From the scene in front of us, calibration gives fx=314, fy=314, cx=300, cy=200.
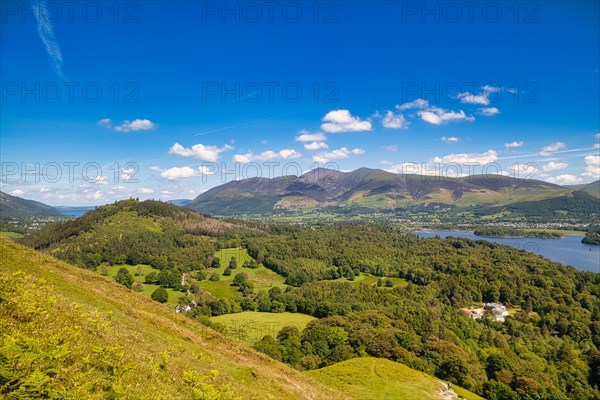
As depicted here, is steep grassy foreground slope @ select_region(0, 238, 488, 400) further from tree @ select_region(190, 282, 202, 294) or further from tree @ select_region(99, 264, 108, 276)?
tree @ select_region(99, 264, 108, 276)

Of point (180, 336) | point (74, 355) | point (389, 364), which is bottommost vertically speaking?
point (389, 364)

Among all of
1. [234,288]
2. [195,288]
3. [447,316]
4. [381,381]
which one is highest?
[381,381]

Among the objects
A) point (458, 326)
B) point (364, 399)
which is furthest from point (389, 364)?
point (458, 326)

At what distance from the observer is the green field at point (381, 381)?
1667 inches

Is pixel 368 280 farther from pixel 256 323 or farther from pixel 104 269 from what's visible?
pixel 104 269

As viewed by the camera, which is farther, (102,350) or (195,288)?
(195,288)

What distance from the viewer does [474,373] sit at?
6681 cm

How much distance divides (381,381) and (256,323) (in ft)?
240

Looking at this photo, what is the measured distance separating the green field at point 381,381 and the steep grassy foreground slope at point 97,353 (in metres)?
19.4

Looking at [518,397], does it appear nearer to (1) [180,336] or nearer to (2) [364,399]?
(2) [364,399]

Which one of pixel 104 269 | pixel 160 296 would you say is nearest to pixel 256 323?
pixel 160 296

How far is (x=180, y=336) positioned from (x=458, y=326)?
111m

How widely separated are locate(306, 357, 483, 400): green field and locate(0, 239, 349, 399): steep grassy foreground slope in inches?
766

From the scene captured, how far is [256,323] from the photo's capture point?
112 meters
